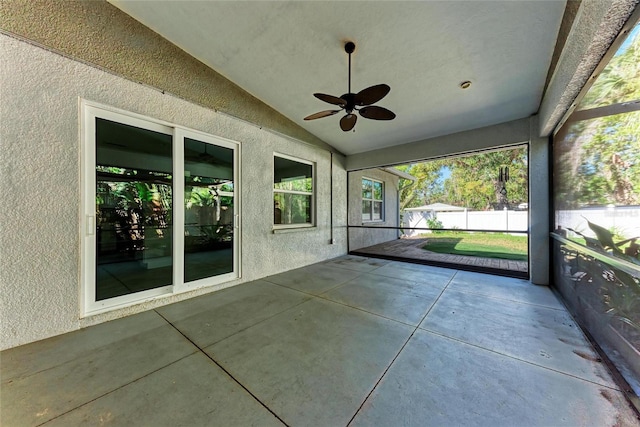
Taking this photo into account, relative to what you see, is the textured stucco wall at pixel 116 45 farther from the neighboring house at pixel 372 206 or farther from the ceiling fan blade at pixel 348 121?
the neighboring house at pixel 372 206

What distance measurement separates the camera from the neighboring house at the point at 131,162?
202cm

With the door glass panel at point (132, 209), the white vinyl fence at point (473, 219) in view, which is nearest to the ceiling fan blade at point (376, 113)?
the door glass panel at point (132, 209)

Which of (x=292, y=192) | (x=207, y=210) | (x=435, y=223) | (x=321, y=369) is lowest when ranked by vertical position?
(x=321, y=369)

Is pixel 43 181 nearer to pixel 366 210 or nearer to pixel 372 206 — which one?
pixel 366 210

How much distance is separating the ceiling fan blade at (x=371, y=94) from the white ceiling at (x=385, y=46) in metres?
0.69

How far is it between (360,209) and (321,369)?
19.0 feet

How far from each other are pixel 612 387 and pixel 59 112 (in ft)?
16.3

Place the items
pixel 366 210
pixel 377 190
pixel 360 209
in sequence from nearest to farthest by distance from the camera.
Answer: pixel 360 209 → pixel 366 210 → pixel 377 190

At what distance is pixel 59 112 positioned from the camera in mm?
2203

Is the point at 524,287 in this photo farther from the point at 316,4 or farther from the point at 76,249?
the point at 76,249

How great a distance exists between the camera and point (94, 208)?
2.42 metres

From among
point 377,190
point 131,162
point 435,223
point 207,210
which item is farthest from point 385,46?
point 435,223

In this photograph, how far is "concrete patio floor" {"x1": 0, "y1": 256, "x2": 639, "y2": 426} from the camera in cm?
132

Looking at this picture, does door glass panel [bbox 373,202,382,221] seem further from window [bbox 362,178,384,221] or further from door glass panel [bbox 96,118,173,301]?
door glass panel [bbox 96,118,173,301]
